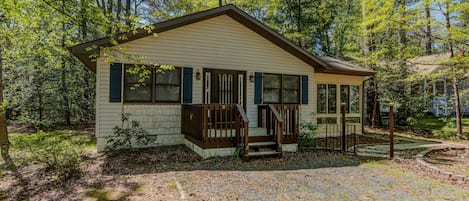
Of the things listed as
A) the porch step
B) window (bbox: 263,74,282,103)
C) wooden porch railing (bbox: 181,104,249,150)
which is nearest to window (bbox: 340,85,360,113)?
window (bbox: 263,74,282,103)

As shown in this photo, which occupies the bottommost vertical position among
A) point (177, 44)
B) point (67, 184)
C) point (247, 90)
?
point (67, 184)

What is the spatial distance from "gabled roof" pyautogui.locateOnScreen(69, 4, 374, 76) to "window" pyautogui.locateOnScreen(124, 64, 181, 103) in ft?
3.25

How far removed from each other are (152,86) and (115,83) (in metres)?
1.03

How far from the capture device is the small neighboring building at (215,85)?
6.66 m

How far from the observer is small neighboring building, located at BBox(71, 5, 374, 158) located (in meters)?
6.66

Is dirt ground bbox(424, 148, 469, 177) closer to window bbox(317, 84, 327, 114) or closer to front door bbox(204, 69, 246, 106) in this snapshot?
window bbox(317, 84, 327, 114)

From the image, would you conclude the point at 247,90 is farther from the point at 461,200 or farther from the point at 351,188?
the point at 461,200

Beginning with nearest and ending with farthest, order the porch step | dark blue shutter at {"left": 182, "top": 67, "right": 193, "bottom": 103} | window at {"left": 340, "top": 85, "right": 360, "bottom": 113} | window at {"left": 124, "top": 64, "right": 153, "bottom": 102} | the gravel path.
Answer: the gravel path
the porch step
window at {"left": 124, "top": 64, "right": 153, "bottom": 102}
dark blue shutter at {"left": 182, "top": 67, "right": 193, "bottom": 103}
window at {"left": 340, "top": 85, "right": 360, "bottom": 113}

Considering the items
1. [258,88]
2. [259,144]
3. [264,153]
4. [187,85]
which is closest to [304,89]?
[258,88]

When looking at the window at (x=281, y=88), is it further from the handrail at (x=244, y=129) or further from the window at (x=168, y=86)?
the window at (x=168, y=86)

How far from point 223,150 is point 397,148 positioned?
586 centimetres

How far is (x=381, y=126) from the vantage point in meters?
13.9

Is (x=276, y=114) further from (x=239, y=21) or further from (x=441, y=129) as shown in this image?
(x=441, y=129)

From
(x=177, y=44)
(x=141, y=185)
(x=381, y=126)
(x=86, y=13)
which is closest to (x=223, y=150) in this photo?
(x=141, y=185)
